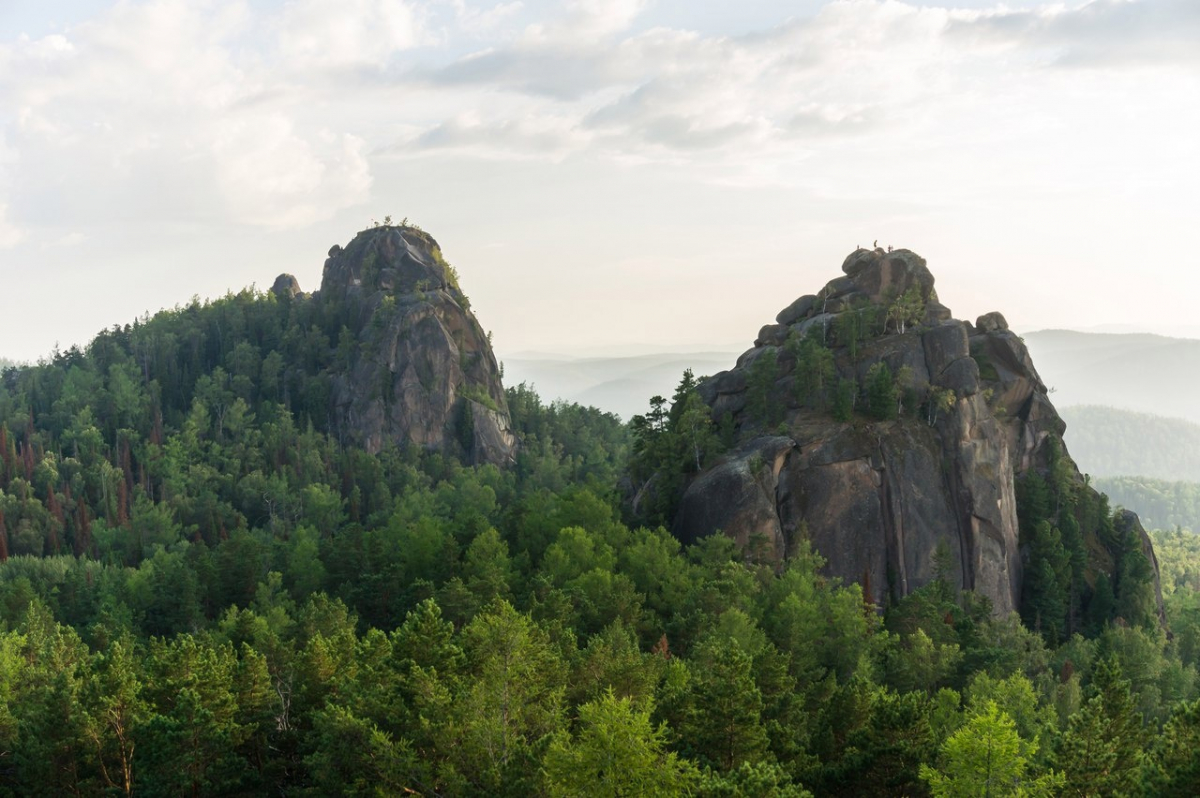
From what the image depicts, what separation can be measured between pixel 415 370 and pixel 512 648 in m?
131

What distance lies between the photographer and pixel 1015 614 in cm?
8694

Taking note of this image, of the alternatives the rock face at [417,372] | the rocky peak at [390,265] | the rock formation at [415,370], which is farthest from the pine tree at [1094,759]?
the rocky peak at [390,265]

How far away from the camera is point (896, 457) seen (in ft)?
303

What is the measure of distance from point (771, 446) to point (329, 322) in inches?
4449

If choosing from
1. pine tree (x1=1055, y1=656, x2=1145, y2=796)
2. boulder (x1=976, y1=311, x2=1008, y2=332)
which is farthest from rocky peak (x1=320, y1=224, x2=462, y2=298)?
pine tree (x1=1055, y1=656, x2=1145, y2=796)

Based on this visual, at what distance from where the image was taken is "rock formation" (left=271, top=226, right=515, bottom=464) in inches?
6629

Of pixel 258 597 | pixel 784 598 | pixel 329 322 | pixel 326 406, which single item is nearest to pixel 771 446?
pixel 784 598

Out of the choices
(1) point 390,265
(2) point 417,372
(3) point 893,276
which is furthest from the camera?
(1) point 390,265

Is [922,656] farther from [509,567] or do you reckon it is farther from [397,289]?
[397,289]

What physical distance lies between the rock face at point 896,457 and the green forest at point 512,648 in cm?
318

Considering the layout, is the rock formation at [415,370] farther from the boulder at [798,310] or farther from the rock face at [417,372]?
the boulder at [798,310]

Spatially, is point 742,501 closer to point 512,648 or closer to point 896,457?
point 896,457

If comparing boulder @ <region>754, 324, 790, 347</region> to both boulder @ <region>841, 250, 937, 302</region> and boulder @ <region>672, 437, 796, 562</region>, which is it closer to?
boulder @ <region>841, 250, 937, 302</region>

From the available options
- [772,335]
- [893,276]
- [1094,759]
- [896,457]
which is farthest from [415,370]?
[1094,759]
